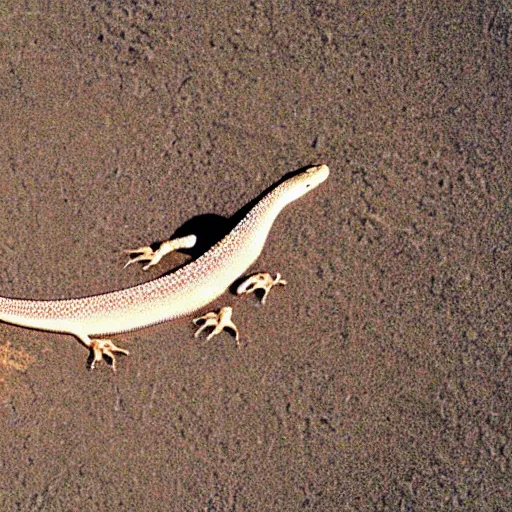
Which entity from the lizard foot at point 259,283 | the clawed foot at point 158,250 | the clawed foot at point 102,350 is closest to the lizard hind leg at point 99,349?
the clawed foot at point 102,350

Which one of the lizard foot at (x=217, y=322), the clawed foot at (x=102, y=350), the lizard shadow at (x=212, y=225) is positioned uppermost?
the lizard shadow at (x=212, y=225)

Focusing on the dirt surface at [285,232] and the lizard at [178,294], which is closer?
the lizard at [178,294]

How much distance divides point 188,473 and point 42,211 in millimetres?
1564

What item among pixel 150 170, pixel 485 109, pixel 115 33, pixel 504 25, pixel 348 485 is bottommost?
pixel 348 485

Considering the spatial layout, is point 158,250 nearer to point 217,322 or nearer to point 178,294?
point 178,294

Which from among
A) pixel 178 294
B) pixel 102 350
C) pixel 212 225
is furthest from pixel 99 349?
pixel 212 225

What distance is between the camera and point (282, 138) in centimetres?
314

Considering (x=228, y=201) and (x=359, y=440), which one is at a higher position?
(x=228, y=201)

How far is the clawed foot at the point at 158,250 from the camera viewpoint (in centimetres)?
311

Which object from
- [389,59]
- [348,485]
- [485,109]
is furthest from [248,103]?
[348,485]

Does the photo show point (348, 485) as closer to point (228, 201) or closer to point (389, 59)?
point (228, 201)

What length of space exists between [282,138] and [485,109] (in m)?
1.04

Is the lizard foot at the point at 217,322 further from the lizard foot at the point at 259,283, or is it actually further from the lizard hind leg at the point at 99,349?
the lizard hind leg at the point at 99,349

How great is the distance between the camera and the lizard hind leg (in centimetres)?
310
